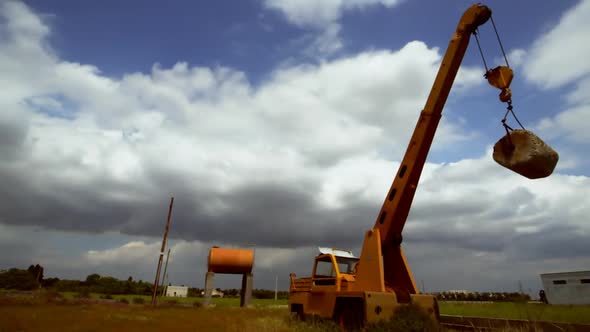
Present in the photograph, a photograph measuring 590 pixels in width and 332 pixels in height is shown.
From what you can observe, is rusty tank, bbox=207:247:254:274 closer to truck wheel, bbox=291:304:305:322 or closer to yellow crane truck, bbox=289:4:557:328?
truck wheel, bbox=291:304:305:322

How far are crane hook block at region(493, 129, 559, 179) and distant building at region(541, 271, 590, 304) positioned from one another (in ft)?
105

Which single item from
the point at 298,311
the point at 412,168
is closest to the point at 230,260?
the point at 298,311

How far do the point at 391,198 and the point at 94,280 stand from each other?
6419 cm

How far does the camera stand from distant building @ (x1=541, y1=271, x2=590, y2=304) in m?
31.1

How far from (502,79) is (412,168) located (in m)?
3.21

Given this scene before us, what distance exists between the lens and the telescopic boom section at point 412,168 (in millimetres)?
9867

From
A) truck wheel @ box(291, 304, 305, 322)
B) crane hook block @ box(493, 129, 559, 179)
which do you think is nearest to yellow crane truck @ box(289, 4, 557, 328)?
crane hook block @ box(493, 129, 559, 179)

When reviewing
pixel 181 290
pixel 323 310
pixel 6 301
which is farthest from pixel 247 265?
pixel 181 290

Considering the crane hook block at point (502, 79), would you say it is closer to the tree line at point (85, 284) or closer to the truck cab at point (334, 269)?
the truck cab at point (334, 269)

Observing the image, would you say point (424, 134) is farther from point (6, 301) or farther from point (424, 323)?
point (6, 301)

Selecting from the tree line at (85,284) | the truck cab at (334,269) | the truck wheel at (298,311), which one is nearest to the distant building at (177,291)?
the tree line at (85,284)

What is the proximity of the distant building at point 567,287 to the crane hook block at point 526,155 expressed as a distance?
3205cm

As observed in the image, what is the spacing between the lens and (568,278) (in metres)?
32.7

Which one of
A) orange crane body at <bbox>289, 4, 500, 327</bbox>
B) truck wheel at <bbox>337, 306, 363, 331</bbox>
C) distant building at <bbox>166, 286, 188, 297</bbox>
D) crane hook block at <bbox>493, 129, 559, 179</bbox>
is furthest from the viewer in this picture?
distant building at <bbox>166, 286, 188, 297</bbox>
